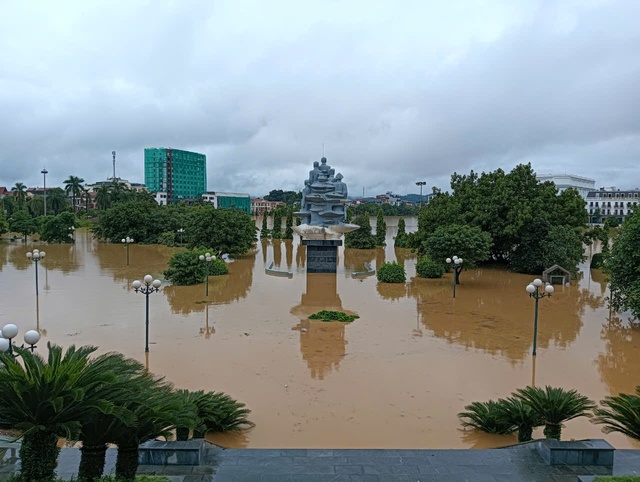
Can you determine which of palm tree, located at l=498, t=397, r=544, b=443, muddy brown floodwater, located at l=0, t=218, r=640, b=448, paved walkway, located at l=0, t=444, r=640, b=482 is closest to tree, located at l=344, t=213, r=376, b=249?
muddy brown floodwater, located at l=0, t=218, r=640, b=448

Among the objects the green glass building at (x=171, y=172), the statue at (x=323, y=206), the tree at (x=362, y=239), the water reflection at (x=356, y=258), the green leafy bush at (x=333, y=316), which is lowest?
the green leafy bush at (x=333, y=316)

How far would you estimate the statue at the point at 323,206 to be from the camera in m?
28.2

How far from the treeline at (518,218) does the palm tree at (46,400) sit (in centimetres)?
2127

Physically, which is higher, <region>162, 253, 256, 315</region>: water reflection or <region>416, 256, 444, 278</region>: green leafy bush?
<region>416, 256, 444, 278</region>: green leafy bush

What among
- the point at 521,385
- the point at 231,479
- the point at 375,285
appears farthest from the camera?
the point at 375,285

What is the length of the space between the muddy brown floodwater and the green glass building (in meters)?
109

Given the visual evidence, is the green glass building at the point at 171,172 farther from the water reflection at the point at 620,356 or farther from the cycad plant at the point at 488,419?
the cycad plant at the point at 488,419

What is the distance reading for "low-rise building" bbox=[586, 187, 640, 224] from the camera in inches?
3309

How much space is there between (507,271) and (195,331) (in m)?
20.8

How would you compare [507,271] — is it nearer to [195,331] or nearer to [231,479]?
[195,331]

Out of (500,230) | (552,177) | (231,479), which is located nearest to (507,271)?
(500,230)

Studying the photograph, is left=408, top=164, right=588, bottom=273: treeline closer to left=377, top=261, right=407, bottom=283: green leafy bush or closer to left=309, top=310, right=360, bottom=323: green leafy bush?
left=377, top=261, right=407, bottom=283: green leafy bush

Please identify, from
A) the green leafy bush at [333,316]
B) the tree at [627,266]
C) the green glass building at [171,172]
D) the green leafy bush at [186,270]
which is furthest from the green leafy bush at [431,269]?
the green glass building at [171,172]

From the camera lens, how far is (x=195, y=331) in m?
15.4
